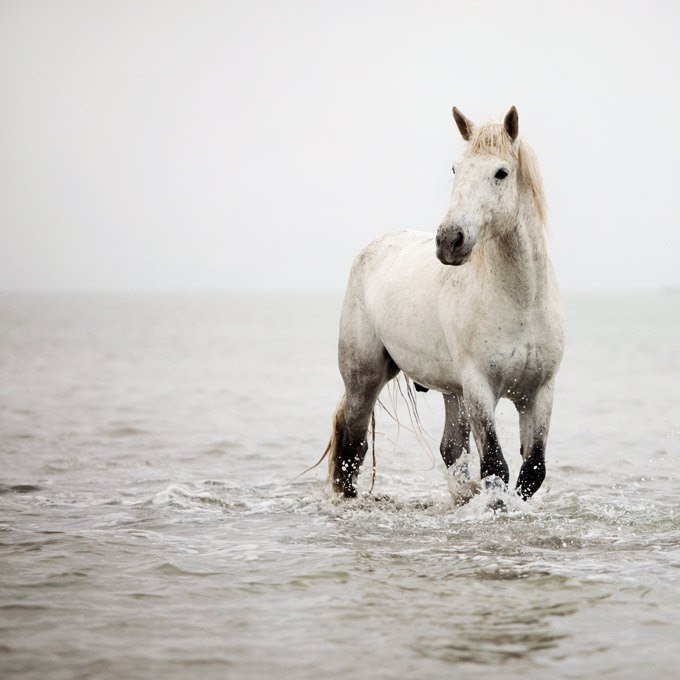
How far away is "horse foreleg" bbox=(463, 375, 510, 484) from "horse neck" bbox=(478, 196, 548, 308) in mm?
633

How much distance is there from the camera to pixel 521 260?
625 centimetres

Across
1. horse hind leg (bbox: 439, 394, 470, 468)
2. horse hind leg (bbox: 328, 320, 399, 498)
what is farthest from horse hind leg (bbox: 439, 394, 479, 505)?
horse hind leg (bbox: 328, 320, 399, 498)

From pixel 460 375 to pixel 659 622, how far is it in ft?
8.23

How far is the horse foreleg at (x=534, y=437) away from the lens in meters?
6.57

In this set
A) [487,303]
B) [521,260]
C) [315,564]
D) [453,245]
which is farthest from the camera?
[487,303]

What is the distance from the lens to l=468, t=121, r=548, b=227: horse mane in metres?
5.99

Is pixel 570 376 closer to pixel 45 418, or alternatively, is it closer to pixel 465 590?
pixel 45 418

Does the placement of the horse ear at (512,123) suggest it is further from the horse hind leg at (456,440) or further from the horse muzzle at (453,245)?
the horse hind leg at (456,440)

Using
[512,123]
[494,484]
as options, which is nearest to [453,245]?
[512,123]

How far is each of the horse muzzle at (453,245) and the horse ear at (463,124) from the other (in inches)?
35.5

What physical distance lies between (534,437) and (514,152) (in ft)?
6.49

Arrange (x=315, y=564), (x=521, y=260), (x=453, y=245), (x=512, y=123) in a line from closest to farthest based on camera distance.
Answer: (x=453, y=245) < (x=315, y=564) < (x=512, y=123) < (x=521, y=260)

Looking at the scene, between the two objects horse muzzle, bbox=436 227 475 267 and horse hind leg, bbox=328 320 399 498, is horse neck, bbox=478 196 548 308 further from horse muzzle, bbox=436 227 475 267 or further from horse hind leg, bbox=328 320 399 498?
horse hind leg, bbox=328 320 399 498

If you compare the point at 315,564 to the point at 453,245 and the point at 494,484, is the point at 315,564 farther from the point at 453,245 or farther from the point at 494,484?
the point at 453,245
